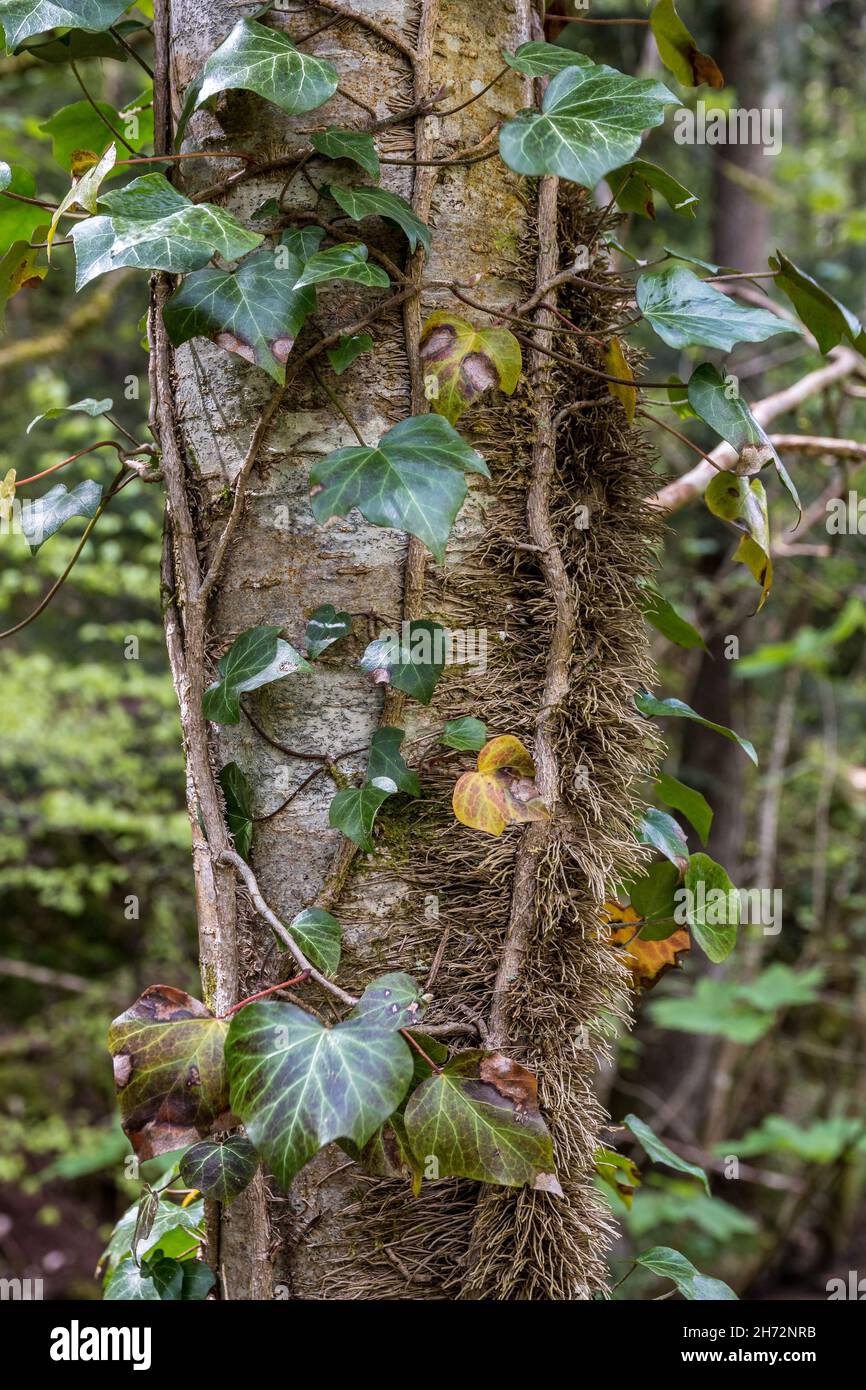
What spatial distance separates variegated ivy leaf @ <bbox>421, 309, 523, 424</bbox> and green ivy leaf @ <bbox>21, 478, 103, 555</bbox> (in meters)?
0.40

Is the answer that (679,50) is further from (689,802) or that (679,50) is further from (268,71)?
(689,802)

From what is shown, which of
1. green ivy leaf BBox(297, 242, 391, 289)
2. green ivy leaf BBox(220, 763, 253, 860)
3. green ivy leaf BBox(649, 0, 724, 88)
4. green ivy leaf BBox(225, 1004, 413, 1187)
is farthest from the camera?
green ivy leaf BBox(649, 0, 724, 88)

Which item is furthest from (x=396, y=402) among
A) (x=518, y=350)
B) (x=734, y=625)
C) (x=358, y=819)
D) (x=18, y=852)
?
(x=734, y=625)

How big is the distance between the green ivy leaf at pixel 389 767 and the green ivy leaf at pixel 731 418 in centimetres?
41

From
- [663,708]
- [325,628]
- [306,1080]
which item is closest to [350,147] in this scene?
[325,628]

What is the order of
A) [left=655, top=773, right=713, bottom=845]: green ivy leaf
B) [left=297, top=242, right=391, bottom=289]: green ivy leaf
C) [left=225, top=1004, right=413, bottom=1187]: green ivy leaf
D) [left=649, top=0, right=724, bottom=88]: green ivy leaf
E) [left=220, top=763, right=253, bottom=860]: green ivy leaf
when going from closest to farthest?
[left=225, top=1004, right=413, bottom=1187]: green ivy leaf
[left=297, top=242, right=391, bottom=289]: green ivy leaf
[left=220, top=763, right=253, bottom=860]: green ivy leaf
[left=649, top=0, right=724, bottom=88]: green ivy leaf
[left=655, top=773, right=713, bottom=845]: green ivy leaf

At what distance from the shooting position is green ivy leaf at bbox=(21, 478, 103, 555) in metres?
1.04

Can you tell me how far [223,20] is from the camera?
0.91 metres

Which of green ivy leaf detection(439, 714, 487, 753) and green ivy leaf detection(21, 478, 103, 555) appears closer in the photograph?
green ivy leaf detection(439, 714, 487, 753)

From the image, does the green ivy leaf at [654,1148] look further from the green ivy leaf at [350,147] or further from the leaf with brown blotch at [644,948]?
the green ivy leaf at [350,147]

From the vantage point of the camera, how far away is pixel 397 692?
885mm

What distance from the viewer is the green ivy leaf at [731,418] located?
3.02ft

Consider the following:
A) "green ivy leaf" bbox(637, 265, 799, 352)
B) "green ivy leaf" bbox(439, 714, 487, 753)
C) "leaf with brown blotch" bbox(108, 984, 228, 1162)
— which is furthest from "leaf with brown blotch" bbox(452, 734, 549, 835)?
"green ivy leaf" bbox(637, 265, 799, 352)

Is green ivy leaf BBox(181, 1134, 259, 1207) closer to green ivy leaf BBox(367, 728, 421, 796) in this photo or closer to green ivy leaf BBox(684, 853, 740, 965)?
green ivy leaf BBox(367, 728, 421, 796)
